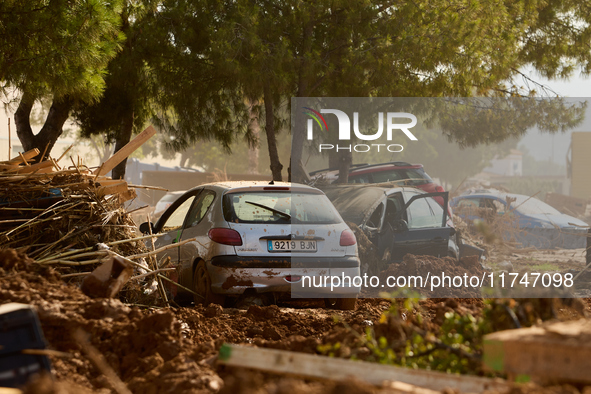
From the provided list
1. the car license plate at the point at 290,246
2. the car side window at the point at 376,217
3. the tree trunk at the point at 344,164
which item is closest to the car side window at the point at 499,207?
the car side window at the point at 376,217

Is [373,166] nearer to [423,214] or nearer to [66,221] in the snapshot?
[423,214]

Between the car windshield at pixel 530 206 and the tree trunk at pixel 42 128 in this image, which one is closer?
the car windshield at pixel 530 206

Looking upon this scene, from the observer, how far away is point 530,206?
9758 millimetres

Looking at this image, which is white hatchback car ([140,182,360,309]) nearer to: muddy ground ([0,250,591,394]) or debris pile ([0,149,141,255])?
debris pile ([0,149,141,255])

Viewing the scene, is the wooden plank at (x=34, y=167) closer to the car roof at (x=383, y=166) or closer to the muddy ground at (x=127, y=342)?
the muddy ground at (x=127, y=342)

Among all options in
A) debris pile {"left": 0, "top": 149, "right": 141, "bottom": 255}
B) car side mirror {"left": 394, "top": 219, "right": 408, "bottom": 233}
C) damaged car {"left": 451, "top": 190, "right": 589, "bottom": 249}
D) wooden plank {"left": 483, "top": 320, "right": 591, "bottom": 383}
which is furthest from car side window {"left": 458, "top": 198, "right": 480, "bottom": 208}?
wooden plank {"left": 483, "top": 320, "right": 591, "bottom": 383}

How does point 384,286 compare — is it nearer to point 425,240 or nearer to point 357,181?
point 425,240

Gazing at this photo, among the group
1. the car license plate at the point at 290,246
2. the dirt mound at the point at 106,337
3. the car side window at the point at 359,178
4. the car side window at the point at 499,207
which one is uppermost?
the car side window at the point at 359,178

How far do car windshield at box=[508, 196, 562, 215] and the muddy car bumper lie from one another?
A: 3.65 meters

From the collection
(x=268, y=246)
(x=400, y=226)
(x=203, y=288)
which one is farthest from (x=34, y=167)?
(x=400, y=226)

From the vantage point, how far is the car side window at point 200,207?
26.2 ft

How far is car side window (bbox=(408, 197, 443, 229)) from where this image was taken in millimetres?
9094

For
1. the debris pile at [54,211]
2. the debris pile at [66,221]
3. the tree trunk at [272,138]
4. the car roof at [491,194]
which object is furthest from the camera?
the tree trunk at [272,138]

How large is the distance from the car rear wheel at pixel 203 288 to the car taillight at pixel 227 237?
1.37 feet
